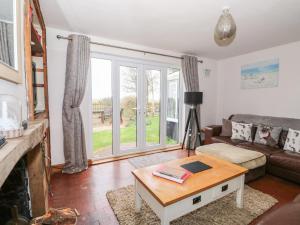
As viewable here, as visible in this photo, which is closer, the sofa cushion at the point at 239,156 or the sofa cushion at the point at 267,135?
the sofa cushion at the point at 239,156

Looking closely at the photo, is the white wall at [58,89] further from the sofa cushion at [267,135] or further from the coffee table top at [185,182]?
the sofa cushion at [267,135]

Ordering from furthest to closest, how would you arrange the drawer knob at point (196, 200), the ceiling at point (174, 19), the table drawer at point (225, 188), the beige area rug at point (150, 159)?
1. the beige area rug at point (150, 159)
2. the ceiling at point (174, 19)
3. the table drawer at point (225, 188)
4. the drawer knob at point (196, 200)

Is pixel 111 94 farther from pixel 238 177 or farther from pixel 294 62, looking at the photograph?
pixel 294 62

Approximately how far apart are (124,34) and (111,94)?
112 cm

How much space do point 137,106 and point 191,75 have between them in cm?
151

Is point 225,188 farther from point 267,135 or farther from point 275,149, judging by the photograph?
point 267,135

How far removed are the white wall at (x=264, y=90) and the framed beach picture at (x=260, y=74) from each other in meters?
0.08

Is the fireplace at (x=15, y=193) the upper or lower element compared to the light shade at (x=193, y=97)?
lower

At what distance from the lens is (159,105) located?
12.5 ft

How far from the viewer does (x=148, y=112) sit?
12.1 ft

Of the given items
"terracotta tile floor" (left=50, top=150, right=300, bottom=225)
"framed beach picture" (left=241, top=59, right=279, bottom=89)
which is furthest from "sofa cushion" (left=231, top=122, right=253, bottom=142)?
"framed beach picture" (left=241, top=59, right=279, bottom=89)

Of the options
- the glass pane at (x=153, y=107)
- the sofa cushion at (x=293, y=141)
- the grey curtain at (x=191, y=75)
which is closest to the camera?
the sofa cushion at (x=293, y=141)

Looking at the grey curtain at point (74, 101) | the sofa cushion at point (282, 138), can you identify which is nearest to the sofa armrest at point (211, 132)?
the sofa cushion at point (282, 138)

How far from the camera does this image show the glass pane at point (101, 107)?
123 inches
